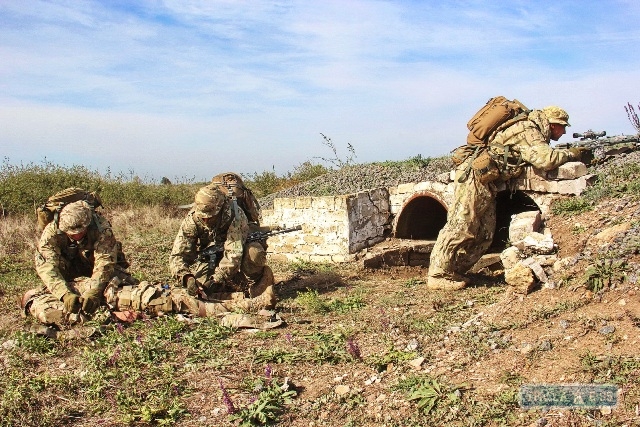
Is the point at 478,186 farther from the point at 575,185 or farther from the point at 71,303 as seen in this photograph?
the point at 71,303

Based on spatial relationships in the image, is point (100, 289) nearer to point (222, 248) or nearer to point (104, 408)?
point (222, 248)

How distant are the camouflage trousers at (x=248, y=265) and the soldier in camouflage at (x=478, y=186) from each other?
6.52 ft

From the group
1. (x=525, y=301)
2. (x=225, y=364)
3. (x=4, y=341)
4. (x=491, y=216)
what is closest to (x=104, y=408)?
(x=225, y=364)

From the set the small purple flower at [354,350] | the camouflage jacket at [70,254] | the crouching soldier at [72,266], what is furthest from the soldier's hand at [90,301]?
the small purple flower at [354,350]

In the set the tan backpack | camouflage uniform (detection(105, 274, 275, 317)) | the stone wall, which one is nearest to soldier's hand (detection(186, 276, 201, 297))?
camouflage uniform (detection(105, 274, 275, 317))

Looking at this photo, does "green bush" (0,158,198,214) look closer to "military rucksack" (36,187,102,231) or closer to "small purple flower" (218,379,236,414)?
"military rucksack" (36,187,102,231)

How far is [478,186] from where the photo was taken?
6945mm

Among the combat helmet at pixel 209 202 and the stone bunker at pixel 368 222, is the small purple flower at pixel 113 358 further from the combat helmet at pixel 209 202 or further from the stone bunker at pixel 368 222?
the stone bunker at pixel 368 222

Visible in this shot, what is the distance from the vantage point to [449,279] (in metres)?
6.90

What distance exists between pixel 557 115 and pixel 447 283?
235 centimetres

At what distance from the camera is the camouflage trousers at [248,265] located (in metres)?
6.81

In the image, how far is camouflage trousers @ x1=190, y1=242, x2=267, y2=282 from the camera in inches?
268

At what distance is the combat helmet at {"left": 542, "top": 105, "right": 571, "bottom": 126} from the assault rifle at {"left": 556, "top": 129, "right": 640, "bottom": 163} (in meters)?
0.33

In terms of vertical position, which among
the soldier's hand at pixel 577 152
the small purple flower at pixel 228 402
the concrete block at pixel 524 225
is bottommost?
the small purple flower at pixel 228 402
